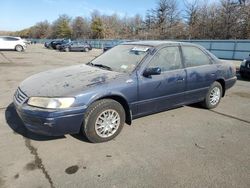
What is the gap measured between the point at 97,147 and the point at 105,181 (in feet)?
2.92

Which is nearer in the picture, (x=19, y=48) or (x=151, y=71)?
(x=151, y=71)

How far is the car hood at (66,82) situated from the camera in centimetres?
370

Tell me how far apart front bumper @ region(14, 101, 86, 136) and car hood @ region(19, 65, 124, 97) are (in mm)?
236

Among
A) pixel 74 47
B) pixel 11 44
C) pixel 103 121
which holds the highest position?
pixel 103 121

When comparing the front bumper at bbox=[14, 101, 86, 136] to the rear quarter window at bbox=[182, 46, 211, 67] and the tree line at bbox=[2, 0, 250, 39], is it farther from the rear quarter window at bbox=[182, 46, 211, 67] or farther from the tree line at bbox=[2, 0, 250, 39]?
the tree line at bbox=[2, 0, 250, 39]

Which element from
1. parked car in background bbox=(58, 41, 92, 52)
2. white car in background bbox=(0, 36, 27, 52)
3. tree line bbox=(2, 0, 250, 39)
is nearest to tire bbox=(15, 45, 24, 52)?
white car in background bbox=(0, 36, 27, 52)

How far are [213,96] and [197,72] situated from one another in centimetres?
94

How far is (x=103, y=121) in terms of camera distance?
3.96 meters

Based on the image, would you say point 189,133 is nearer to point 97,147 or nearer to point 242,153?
point 242,153

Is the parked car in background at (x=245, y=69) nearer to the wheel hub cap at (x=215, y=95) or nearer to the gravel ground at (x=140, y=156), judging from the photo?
the wheel hub cap at (x=215, y=95)

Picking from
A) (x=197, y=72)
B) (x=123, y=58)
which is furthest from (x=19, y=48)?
(x=197, y=72)

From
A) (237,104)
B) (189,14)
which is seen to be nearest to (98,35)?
(189,14)

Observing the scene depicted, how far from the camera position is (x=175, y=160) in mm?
3504

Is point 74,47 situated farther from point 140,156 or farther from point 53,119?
point 140,156
